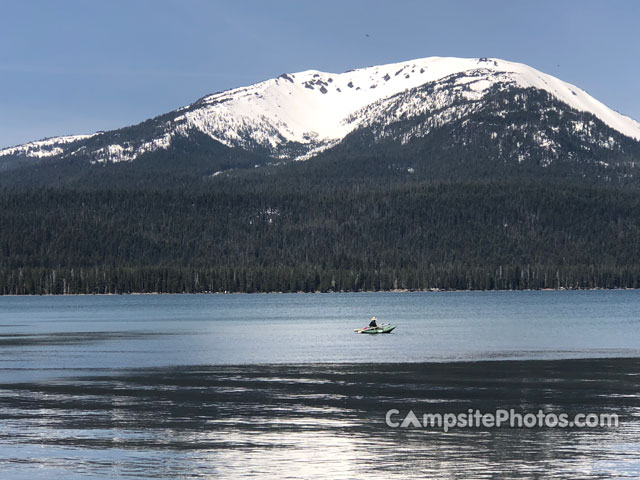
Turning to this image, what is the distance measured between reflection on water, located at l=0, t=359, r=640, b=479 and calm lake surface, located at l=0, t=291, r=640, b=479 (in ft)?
0.31

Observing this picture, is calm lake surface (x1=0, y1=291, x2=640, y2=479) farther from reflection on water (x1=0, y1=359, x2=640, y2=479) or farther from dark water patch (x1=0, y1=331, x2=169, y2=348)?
dark water patch (x1=0, y1=331, x2=169, y2=348)

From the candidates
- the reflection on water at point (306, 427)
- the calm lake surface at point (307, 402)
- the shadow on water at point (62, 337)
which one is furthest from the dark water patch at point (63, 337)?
the reflection on water at point (306, 427)

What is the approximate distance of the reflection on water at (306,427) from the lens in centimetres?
3969

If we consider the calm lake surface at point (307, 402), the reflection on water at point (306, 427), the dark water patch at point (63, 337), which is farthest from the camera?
the dark water patch at point (63, 337)

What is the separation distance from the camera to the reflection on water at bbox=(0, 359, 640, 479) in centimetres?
3969

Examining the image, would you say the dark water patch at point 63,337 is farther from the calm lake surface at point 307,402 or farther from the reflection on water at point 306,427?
the reflection on water at point 306,427

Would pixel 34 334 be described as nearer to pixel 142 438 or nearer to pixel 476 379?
pixel 476 379

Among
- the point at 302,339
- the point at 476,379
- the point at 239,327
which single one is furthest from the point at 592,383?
the point at 239,327

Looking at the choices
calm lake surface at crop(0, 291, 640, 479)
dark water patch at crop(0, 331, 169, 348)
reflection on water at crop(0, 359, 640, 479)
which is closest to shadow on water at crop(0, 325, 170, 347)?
dark water patch at crop(0, 331, 169, 348)

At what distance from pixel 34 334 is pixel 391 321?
52.3m

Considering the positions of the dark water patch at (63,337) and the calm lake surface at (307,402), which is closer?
the calm lake surface at (307,402)

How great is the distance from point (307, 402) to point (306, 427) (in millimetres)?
8658

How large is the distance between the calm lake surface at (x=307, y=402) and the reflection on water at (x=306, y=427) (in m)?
A: 0.09

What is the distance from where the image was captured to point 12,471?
3947 cm
